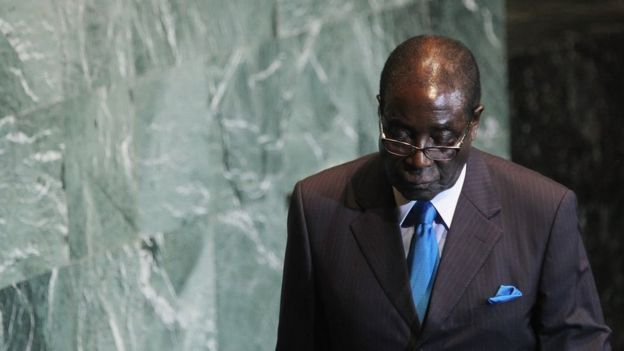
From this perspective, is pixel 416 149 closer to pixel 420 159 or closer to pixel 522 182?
pixel 420 159

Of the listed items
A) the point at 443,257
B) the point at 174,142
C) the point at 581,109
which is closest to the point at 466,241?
the point at 443,257

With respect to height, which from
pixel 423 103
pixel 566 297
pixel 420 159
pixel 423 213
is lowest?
pixel 566 297

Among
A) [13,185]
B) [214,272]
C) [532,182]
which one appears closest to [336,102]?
[214,272]

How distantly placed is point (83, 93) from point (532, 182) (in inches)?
64.7

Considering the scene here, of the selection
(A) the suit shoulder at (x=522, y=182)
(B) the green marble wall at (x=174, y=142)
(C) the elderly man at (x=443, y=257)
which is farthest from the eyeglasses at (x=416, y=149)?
(B) the green marble wall at (x=174, y=142)

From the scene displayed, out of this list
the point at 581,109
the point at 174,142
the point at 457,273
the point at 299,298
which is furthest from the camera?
the point at 581,109

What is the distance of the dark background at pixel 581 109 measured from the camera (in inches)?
248

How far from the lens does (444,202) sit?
3.39 m

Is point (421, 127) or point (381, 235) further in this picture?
point (381, 235)

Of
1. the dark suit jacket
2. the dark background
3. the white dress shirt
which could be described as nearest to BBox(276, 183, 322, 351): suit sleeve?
the dark suit jacket

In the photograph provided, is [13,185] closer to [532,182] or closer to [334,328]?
[334,328]

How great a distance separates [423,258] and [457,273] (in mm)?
88

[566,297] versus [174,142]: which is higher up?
[174,142]

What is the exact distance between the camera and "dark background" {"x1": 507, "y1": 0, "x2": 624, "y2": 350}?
20.7 feet
